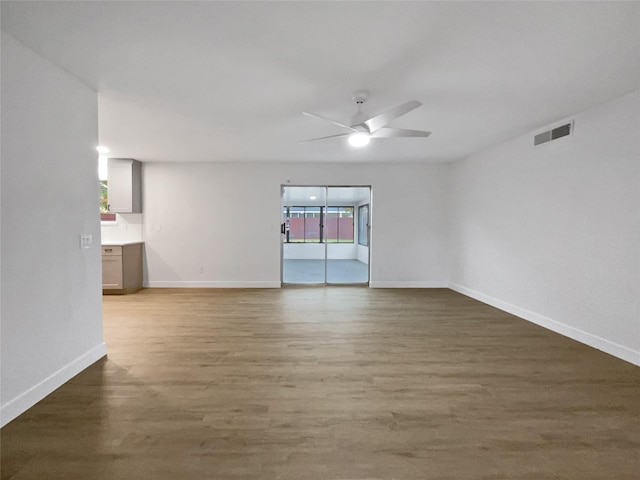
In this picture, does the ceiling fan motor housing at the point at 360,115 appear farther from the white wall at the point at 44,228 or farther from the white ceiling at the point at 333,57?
the white wall at the point at 44,228

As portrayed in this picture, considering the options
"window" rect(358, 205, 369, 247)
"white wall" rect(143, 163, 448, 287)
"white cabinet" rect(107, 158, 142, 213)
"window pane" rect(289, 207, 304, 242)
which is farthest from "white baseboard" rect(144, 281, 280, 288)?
"window pane" rect(289, 207, 304, 242)

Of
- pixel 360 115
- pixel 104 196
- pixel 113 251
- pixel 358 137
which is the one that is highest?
pixel 360 115

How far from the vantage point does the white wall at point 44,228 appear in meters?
2.06

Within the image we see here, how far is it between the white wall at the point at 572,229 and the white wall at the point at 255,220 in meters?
1.32

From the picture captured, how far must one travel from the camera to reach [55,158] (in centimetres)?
244

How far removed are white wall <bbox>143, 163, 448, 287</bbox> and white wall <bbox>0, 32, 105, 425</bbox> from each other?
3.52 m

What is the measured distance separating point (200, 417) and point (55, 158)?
2.13 m

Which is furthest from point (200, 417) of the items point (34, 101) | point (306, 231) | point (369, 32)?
point (306, 231)

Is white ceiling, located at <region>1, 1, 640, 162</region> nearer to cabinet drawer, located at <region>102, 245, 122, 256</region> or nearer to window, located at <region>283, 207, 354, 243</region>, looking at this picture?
cabinet drawer, located at <region>102, 245, 122, 256</region>

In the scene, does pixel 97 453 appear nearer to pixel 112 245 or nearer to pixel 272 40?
pixel 272 40

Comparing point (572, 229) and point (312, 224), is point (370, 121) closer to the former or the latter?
point (572, 229)

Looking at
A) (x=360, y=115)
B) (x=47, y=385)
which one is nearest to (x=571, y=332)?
(x=360, y=115)

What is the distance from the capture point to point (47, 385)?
234 centimetres

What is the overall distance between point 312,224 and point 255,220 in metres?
6.13
